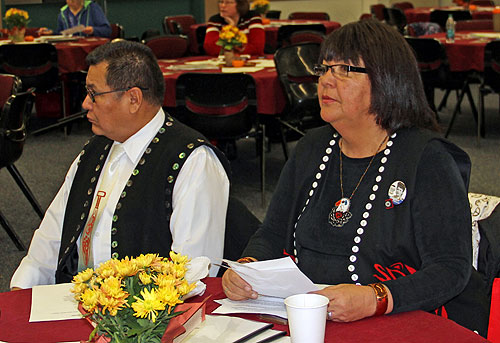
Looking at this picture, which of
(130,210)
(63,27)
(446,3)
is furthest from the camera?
(446,3)

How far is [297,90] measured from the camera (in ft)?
17.3

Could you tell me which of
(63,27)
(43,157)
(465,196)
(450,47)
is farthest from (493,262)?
(63,27)

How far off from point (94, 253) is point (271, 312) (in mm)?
893

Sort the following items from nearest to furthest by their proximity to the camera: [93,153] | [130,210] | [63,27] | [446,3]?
[130,210]
[93,153]
[63,27]
[446,3]

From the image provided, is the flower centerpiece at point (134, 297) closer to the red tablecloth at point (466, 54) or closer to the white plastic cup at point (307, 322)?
the white plastic cup at point (307, 322)

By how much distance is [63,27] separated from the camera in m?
9.32

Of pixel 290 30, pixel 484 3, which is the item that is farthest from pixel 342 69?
pixel 484 3

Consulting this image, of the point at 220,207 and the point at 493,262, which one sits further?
the point at 220,207

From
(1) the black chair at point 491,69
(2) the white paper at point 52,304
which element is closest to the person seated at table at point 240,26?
(1) the black chair at point 491,69

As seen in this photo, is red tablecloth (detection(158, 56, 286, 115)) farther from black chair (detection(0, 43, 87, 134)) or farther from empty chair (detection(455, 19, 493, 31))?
empty chair (detection(455, 19, 493, 31))

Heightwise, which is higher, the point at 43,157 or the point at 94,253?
the point at 94,253

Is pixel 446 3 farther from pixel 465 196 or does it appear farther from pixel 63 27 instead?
pixel 465 196

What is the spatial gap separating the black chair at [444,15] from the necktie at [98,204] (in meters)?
8.52

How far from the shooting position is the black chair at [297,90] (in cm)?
523
